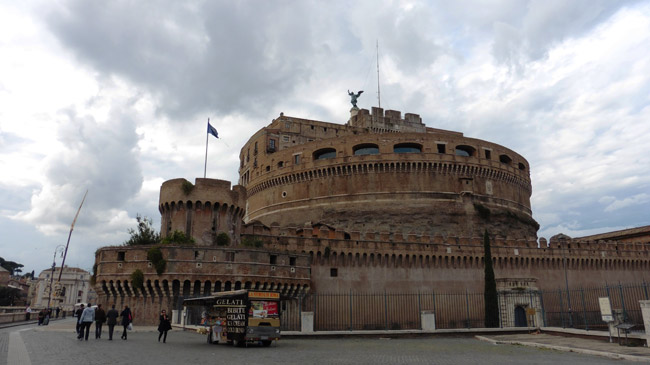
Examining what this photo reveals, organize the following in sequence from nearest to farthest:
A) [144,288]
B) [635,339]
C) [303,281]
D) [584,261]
Answer: [635,339] < [144,288] < [303,281] < [584,261]

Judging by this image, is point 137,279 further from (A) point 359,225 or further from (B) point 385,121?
(B) point 385,121

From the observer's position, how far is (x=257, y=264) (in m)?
27.1

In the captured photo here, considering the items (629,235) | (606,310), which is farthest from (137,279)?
(629,235)

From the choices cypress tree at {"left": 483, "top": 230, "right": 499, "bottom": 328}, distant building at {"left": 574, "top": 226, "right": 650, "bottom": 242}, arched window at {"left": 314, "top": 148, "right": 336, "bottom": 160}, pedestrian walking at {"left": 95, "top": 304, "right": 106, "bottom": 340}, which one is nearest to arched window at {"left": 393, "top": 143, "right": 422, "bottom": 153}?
arched window at {"left": 314, "top": 148, "right": 336, "bottom": 160}

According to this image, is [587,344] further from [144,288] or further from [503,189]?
[503,189]

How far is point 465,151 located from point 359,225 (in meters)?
15.4

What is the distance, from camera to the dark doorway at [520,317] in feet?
113

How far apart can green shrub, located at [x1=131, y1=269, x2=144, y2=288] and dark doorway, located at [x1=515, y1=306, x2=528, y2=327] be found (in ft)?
86.5

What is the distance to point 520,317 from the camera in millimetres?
34625

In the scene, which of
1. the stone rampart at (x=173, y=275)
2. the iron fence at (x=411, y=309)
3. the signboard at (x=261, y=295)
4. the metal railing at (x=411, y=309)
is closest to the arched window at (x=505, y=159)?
the iron fence at (x=411, y=309)

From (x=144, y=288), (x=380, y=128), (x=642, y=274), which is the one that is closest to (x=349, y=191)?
(x=380, y=128)

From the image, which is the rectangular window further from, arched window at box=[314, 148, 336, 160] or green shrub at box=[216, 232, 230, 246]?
arched window at box=[314, 148, 336, 160]

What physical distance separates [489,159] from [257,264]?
3164 cm

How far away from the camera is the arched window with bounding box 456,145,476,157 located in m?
49.4
